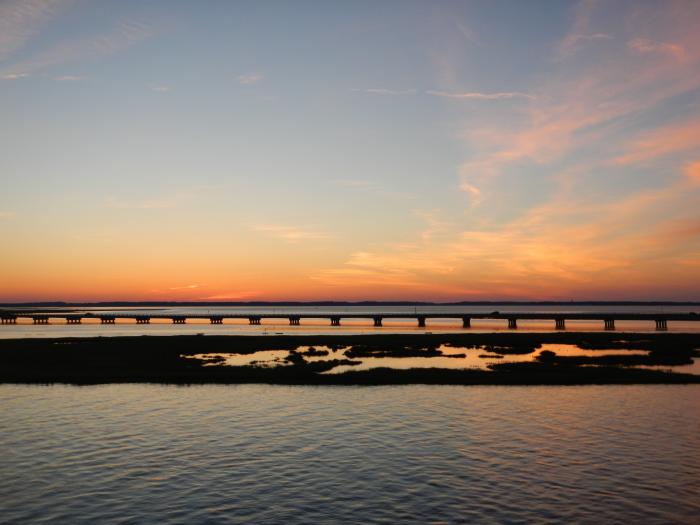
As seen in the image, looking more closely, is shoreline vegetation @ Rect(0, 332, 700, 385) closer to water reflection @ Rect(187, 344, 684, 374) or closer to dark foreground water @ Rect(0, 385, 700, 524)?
water reflection @ Rect(187, 344, 684, 374)

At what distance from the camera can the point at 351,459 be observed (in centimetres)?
2194

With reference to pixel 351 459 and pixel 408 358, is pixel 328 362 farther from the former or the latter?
pixel 351 459

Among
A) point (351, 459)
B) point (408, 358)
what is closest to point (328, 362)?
point (408, 358)

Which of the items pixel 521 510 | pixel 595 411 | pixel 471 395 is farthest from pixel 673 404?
pixel 521 510

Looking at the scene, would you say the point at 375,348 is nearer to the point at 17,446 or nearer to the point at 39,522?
the point at 17,446

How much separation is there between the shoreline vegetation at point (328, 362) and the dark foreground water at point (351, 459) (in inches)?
288

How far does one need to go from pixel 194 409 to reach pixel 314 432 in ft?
30.0

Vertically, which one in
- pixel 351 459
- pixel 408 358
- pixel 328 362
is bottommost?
pixel 351 459

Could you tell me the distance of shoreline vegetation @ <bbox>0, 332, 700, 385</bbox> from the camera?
142 feet

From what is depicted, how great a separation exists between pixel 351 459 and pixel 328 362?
33.2 metres

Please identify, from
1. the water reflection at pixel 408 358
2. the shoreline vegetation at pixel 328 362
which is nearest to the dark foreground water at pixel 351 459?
the shoreline vegetation at pixel 328 362

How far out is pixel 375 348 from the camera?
74.0m

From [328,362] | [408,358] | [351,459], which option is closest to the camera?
[351,459]

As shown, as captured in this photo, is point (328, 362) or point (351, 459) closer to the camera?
point (351, 459)
